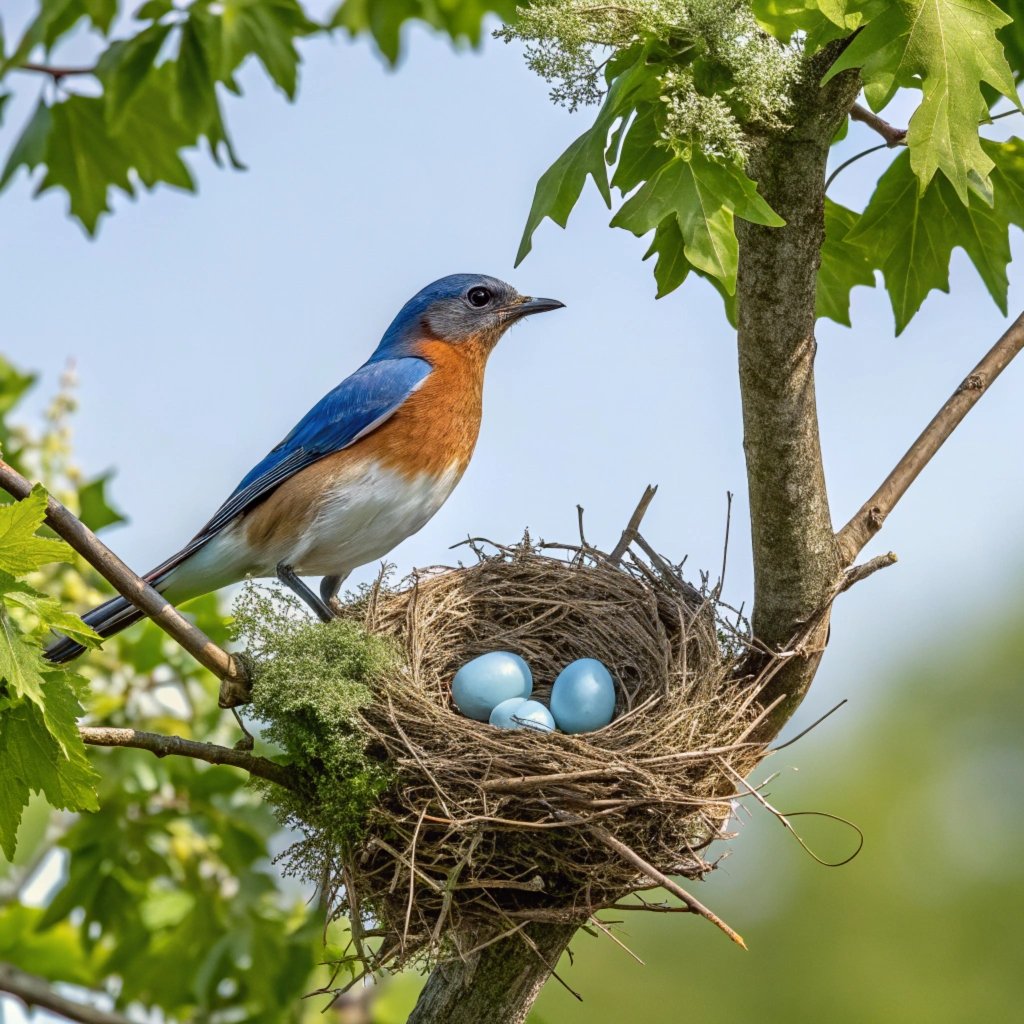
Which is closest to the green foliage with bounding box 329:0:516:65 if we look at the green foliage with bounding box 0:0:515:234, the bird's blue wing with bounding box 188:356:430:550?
the green foliage with bounding box 0:0:515:234

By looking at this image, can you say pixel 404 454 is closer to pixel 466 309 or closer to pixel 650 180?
pixel 466 309

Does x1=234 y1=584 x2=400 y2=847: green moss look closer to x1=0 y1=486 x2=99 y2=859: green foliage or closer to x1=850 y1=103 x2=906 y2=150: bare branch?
x1=0 y1=486 x2=99 y2=859: green foliage

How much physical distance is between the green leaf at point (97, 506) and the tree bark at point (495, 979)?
2.23 metres

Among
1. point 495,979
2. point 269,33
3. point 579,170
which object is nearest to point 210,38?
point 269,33

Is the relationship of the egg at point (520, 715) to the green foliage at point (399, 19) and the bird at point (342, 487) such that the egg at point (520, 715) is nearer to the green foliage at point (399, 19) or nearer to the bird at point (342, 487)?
the bird at point (342, 487)

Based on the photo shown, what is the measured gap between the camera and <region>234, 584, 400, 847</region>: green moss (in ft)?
13.4

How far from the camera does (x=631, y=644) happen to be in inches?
203

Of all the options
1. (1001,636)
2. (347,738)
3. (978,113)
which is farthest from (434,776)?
(1001,636)

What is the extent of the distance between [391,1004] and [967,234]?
3.83 metres

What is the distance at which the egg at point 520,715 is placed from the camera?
15.0 feet

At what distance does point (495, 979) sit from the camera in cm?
445

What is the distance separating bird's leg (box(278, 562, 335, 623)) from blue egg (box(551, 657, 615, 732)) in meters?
0.84

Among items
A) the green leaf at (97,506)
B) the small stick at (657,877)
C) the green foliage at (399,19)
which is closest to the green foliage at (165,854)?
the green leaf at (97,506)

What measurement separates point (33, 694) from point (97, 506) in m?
2.40
